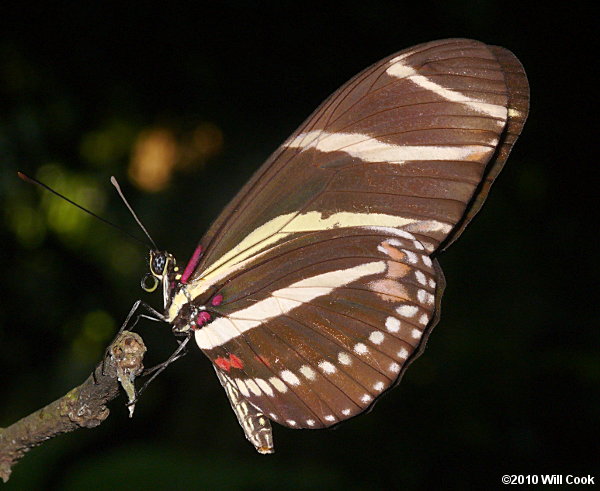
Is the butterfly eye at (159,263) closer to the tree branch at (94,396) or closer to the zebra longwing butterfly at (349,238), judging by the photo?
the zebra longwing butterfly at (349,238)

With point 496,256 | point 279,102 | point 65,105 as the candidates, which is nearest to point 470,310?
point 496,256

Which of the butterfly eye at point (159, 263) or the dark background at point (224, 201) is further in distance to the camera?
the dark background at point (224, 201)

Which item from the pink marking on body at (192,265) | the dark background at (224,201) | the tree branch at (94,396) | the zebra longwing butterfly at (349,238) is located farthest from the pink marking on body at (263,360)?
the dark background at (224,201)

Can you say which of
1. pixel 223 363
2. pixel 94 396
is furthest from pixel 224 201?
pixel 94 396

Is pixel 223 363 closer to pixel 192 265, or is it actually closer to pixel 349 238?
pixel 192 265

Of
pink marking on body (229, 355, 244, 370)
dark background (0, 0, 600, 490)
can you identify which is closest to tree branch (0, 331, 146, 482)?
pink marking on body (229, 355, 244, 370)

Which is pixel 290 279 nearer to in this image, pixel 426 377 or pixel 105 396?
pixel 105 396

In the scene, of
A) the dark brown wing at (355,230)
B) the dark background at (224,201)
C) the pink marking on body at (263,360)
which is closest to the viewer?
the dark brown wing at (355,230)
